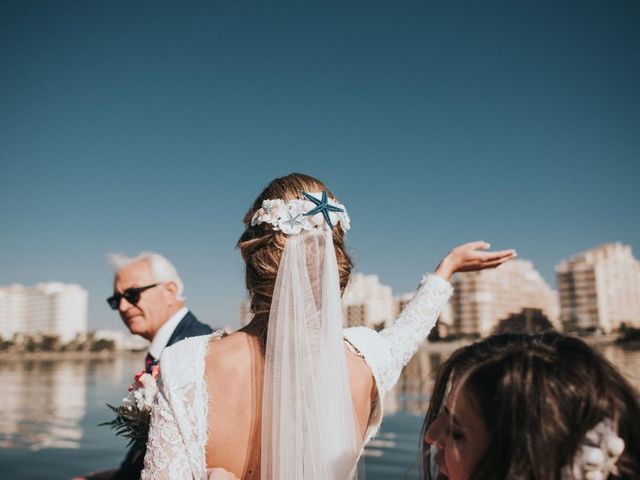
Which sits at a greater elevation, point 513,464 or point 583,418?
point 583,418

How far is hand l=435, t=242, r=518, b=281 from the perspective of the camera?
229 centimetres

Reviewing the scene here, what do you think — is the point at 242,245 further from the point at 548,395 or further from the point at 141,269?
the point at 141,269

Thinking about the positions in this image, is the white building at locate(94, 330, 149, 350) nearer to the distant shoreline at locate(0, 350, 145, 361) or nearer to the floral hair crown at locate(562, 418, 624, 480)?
the distant shoreline at locate(0, 350, 145, 361)

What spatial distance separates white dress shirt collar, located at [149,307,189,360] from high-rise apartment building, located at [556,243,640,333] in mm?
106829

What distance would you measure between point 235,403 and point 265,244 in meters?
0.51

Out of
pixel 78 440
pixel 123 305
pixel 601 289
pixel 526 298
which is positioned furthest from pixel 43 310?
pixel 123 305

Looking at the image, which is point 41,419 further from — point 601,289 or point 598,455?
point 601,289

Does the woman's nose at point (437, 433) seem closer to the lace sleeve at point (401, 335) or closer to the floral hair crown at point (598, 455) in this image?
the floral hair crown at point (598, 455)

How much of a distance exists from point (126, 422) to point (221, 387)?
0.90 metres

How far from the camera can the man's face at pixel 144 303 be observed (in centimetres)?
322


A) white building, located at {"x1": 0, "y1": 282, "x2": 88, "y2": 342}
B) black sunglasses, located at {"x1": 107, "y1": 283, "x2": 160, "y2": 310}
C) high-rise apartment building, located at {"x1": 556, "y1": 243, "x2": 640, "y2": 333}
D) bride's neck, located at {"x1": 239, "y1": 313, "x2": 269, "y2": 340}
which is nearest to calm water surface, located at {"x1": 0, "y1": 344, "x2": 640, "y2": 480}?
black sunglasses, located at {"x1": 107, "y1": 283, "x2": 160, "y2": 310}

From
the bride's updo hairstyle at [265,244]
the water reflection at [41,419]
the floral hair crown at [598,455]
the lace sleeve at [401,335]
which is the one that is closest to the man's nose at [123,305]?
the bride's updo hairstyle at [265,244]

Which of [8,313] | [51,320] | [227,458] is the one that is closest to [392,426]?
[227,458]

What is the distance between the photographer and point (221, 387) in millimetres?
1572
